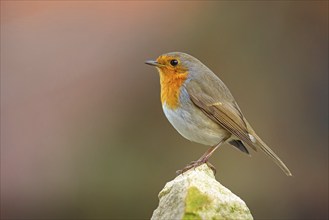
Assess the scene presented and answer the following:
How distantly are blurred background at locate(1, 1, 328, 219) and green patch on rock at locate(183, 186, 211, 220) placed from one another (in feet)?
19.2

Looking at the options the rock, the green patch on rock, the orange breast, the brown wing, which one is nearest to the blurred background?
the orange breast

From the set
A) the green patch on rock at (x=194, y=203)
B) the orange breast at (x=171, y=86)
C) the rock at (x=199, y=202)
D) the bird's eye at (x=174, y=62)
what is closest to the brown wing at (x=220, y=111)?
the orange breast at (x=171, y=86)

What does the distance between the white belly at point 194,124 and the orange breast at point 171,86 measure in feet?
0.19

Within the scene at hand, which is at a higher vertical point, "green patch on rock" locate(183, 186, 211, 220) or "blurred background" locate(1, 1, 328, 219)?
"green patch on rock" locate(183, 186, 211, 220)

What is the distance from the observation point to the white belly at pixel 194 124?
4.98 m

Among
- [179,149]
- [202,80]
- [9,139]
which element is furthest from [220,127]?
[9,139]

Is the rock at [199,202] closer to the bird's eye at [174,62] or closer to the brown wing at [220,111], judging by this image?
the brown wing at [220,111]

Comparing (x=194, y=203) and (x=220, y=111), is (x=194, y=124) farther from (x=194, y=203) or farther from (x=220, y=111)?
(x=194, y=203)

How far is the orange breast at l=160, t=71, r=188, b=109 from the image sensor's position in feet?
16.6

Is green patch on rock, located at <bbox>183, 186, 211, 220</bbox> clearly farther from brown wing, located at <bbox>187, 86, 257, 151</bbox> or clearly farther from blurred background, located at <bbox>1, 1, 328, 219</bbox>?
blurred background, located at <bbox>1, 1, 328, 219</bbox>

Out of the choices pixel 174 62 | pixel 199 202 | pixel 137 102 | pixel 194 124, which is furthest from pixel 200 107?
pixel 137 102

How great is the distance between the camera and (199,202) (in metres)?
2.90

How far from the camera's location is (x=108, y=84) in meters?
10.2

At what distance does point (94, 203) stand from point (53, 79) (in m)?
2.41
